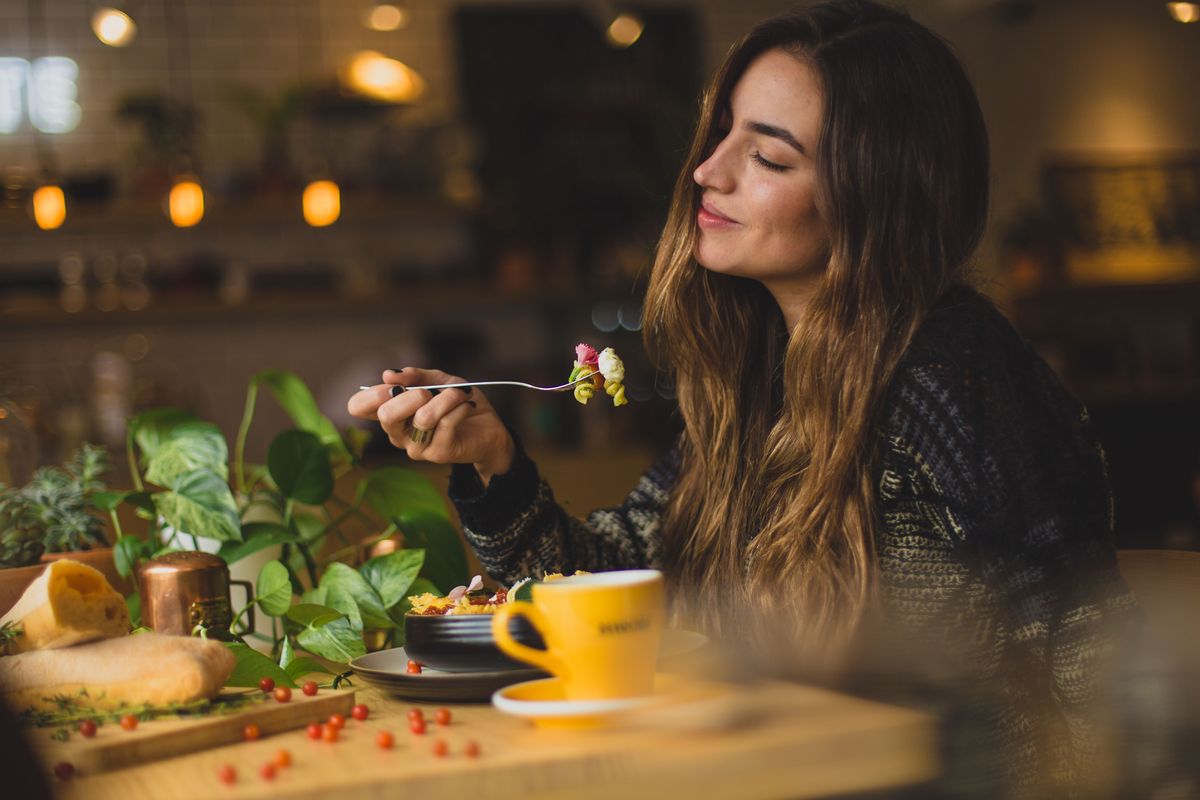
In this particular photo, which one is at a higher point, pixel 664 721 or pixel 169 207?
pixel 169 207

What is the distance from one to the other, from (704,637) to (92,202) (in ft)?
13.5

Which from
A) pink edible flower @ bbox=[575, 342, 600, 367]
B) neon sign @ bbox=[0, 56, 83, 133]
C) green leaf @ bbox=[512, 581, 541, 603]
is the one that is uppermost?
neon sign @ bbox=[0, 56, 83, 133]

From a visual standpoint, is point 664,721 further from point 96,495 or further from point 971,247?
point 971,247

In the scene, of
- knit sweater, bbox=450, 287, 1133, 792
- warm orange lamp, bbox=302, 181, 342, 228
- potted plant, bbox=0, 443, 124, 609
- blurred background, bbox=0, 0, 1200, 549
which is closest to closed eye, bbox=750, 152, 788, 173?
knit sweater, bbox=450, 287, 1133, 792

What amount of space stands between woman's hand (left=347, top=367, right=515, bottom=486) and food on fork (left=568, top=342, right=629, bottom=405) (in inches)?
6.4

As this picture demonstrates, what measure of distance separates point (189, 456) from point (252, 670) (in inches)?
15.0

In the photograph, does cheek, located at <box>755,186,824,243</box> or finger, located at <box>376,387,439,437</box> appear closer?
finger, located at <box>376,387,439,437</box>

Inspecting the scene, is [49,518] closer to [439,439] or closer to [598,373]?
[439,439]

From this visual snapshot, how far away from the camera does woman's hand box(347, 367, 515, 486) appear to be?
128 centimetres

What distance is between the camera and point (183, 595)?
45.2 inches

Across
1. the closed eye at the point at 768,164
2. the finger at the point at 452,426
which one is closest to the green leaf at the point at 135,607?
the finger at the point at 452,426

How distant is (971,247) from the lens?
155cm

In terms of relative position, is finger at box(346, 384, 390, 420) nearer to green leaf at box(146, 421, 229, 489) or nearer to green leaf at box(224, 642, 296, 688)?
green leaf at box(146, 421, 229, 489)

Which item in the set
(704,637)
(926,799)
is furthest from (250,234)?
(926,799)
